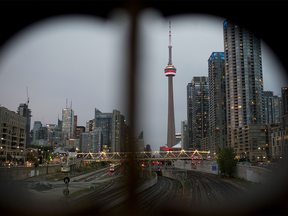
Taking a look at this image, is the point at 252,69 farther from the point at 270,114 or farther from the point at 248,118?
the point at 270,114

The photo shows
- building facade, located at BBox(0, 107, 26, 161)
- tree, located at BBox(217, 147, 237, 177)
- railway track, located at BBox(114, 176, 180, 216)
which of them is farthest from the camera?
tree, located at BBox(217, 147, 237, 177)

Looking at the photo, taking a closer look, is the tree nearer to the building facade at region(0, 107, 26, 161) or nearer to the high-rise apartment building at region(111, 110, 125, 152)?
the high-rise apartment building at region(111, 110, 125, 152)

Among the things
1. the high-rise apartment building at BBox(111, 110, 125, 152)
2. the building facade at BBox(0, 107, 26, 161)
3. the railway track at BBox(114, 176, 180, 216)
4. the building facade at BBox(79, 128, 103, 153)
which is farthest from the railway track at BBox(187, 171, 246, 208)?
the building facade at BBox(79, 128, 103, 153)

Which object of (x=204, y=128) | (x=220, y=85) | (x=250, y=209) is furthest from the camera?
(x=204, y=128)

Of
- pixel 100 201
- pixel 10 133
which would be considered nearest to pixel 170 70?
pixel 10 133

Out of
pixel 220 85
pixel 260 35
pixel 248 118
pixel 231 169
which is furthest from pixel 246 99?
pixel 260 35

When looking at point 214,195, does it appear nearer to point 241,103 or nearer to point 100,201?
point 100,201
